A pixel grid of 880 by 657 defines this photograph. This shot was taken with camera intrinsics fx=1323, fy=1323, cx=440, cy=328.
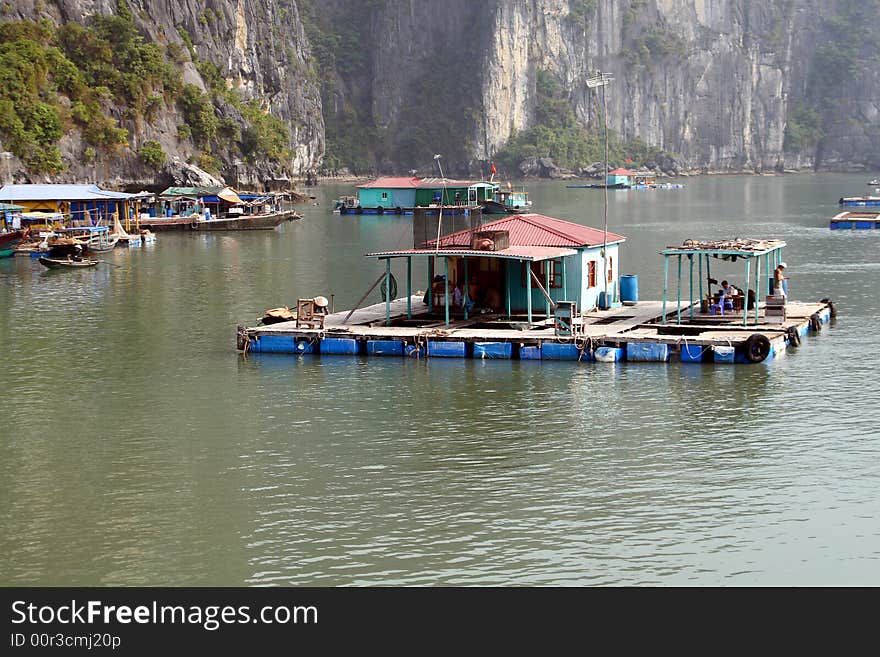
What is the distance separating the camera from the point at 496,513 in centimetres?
2672

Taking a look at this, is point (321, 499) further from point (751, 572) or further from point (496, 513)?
point (751, 572)

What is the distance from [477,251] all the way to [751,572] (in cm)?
2212

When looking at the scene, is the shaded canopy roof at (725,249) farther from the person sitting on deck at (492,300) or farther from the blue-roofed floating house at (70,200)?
the blue-roofed floating house at (70,200)

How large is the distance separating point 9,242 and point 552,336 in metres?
51.0

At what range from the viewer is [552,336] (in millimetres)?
41812

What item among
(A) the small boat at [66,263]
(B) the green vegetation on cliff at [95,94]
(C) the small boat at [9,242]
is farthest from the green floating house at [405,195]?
(A) the small boat at [66,263]

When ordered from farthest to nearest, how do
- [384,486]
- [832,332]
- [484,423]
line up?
[832,332] → [484,423] → [384,486]

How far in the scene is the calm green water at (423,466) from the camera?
24250mm

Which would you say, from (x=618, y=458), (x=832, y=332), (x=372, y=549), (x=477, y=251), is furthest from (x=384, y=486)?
(x=832, y=332)

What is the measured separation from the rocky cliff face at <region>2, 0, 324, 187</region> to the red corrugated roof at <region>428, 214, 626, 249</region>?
76663 millimetres

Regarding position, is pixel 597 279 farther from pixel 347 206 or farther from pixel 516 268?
pixel 347 206

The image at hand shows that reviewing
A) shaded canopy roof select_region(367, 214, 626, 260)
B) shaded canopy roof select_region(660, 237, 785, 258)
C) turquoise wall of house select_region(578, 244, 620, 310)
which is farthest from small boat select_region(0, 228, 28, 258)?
shaded canopy roof select_region(660, 237, 785, 258)

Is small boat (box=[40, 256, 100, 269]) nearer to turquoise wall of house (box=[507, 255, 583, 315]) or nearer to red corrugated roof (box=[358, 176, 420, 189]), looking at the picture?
turquoise wall of house (box=[507, 255, 583, 315])

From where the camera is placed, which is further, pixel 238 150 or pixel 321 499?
pixel 238 150
